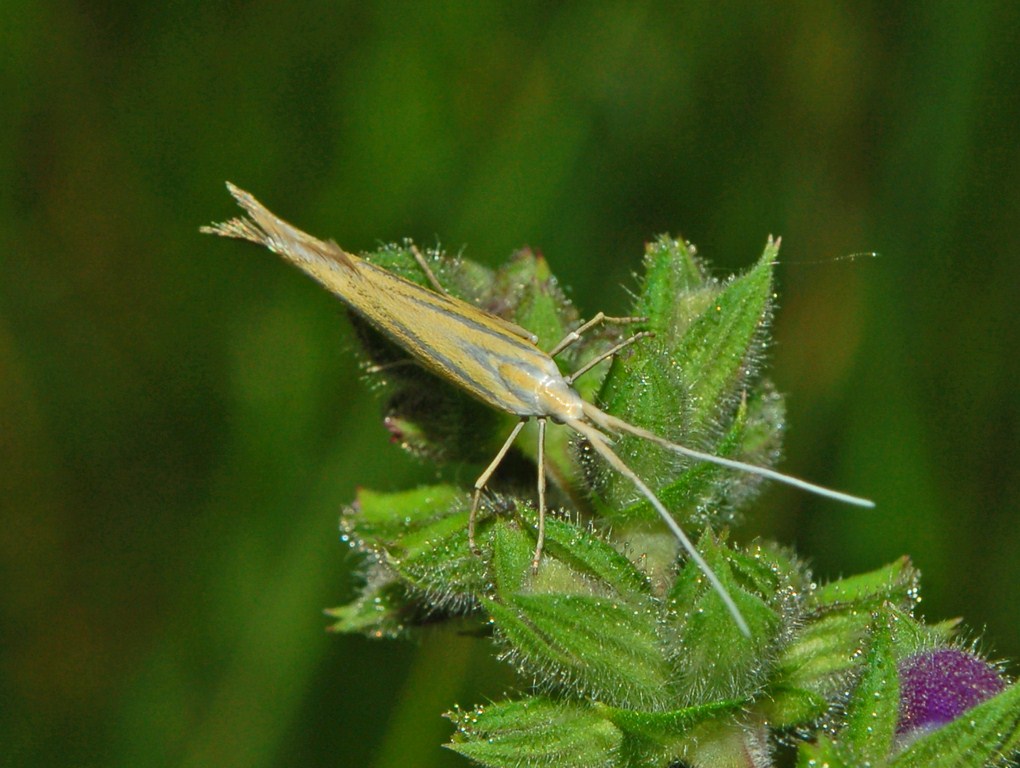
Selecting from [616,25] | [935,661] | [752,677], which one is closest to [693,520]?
[752,677]

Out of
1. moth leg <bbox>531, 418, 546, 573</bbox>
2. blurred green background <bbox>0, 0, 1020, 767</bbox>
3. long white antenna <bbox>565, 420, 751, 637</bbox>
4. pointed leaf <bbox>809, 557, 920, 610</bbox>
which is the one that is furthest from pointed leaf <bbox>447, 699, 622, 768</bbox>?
blurred green background <bbox>0, 0, 1020, 767</bbox>

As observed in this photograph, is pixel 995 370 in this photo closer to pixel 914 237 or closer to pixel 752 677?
pixel 914 237

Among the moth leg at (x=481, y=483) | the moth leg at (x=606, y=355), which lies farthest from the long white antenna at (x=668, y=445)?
the moth leg at (x=481, y=483)

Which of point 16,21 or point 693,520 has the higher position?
point 16,21

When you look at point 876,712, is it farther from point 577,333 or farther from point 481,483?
point 577,333

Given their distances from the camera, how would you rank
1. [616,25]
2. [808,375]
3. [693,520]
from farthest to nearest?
[616,25]
[808,375]
[693,520]

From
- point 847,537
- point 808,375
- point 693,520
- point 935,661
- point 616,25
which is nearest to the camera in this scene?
point 935,661
